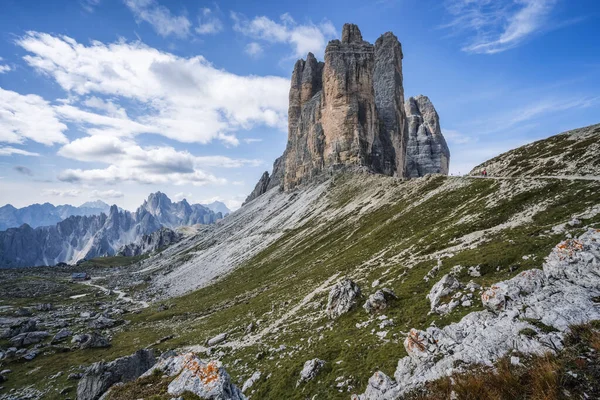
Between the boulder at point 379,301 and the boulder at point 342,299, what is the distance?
9.38 feet

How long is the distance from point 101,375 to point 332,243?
2217 inches

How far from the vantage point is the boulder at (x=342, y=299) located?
29891 mm

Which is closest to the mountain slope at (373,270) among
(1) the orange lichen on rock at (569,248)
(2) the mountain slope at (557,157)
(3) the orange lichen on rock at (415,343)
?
(3) the orange lichen on rock at (415,343)

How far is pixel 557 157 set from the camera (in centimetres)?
5356

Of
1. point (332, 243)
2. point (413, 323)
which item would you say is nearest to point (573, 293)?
point (413, 323)

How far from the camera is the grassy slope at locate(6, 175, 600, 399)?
21641mm

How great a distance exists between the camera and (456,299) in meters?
20.8

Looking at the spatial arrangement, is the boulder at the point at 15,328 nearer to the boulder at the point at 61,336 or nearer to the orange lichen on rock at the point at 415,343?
the boulder at the point at 61,336

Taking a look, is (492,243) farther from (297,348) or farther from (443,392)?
(443,392)

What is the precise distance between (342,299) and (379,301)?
5.14 m

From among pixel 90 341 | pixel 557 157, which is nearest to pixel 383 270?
pixel 557 157

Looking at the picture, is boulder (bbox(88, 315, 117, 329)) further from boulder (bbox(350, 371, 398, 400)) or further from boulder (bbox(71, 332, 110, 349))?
boulder (bbox(350, 371, 398, 400))

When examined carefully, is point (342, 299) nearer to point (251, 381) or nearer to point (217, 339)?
point (251, 381)

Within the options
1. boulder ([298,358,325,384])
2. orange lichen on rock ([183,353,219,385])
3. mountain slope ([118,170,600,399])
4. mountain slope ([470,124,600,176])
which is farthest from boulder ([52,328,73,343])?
mountain slope ([470,124,600,176])
